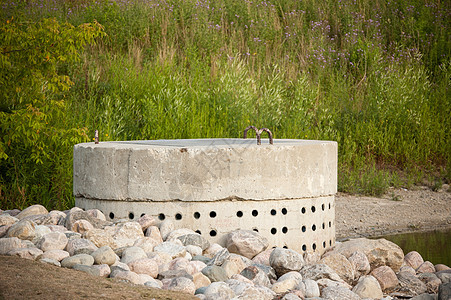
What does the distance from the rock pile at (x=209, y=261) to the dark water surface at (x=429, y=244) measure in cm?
104

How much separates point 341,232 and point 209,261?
3378 mm

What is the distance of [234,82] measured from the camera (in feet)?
30.1

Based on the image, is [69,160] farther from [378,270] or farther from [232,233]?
[378,270]

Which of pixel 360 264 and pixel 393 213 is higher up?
pixel 360 264

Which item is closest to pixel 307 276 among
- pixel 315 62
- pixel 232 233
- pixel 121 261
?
pixel 232 233

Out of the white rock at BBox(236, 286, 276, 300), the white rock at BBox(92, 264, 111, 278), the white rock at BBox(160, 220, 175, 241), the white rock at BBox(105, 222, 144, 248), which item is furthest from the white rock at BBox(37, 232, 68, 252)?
the white rock at BBox(236, 286, 276, 300)

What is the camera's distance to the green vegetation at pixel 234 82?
23.6ft

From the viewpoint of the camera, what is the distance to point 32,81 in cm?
645

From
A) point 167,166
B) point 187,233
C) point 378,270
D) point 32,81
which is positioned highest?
point 32,81

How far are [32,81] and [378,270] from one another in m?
4.15

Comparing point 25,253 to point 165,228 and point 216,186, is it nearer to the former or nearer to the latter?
point 165,228

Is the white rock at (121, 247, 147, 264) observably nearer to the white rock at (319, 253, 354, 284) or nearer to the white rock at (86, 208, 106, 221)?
the white rock at (86, 208, 106, 221)

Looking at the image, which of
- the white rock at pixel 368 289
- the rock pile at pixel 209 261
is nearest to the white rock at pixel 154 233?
the rock pile at pixel 209 261

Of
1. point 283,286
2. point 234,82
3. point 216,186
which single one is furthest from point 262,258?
point 234,82
